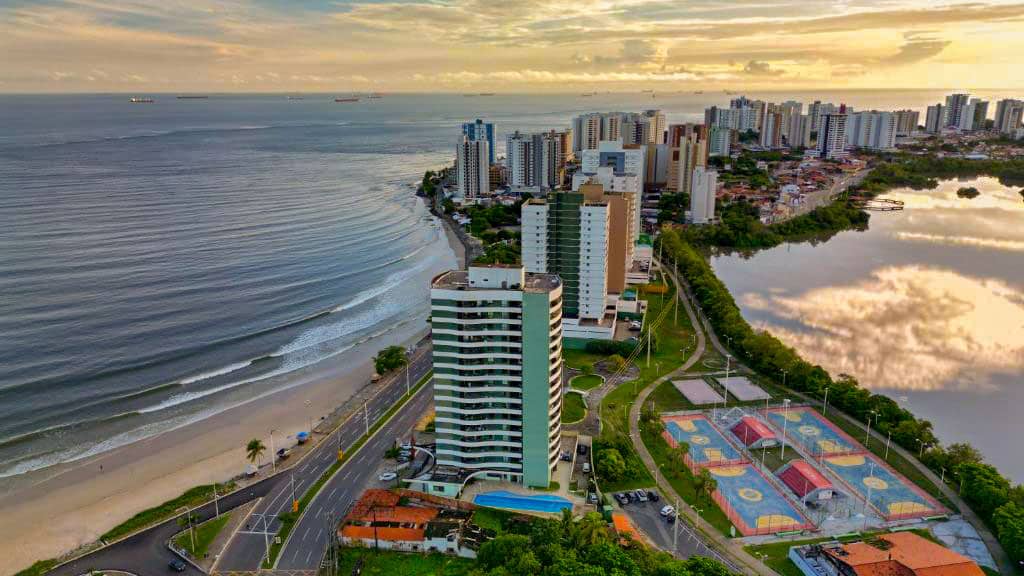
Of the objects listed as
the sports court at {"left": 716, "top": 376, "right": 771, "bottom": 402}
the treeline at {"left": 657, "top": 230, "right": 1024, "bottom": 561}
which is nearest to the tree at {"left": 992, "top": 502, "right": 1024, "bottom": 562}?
the treeline at {"left": 657, "top": 230, "right": 1024, "bottom": 561}

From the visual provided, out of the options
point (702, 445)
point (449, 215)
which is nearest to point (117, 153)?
point (449, 215)

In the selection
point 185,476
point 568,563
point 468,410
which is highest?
point 468,410

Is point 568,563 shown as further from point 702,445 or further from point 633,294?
point 633,294

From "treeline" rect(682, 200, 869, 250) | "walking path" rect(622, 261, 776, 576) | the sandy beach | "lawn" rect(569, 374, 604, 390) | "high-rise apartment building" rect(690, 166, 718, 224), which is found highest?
"high-rise apartment building" rect(690, 166, 718, 224)

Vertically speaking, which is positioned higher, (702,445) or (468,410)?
(468,410)

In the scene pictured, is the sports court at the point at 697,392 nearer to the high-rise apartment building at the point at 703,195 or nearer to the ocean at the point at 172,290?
the ocean at the point at 172,290

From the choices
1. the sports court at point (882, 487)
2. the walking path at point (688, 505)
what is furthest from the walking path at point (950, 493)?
the sports court at point (882, 487)

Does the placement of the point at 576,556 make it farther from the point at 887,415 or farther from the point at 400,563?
the point at 887,415

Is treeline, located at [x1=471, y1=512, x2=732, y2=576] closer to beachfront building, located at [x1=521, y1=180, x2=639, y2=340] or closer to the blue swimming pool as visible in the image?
the blue swimming pool
